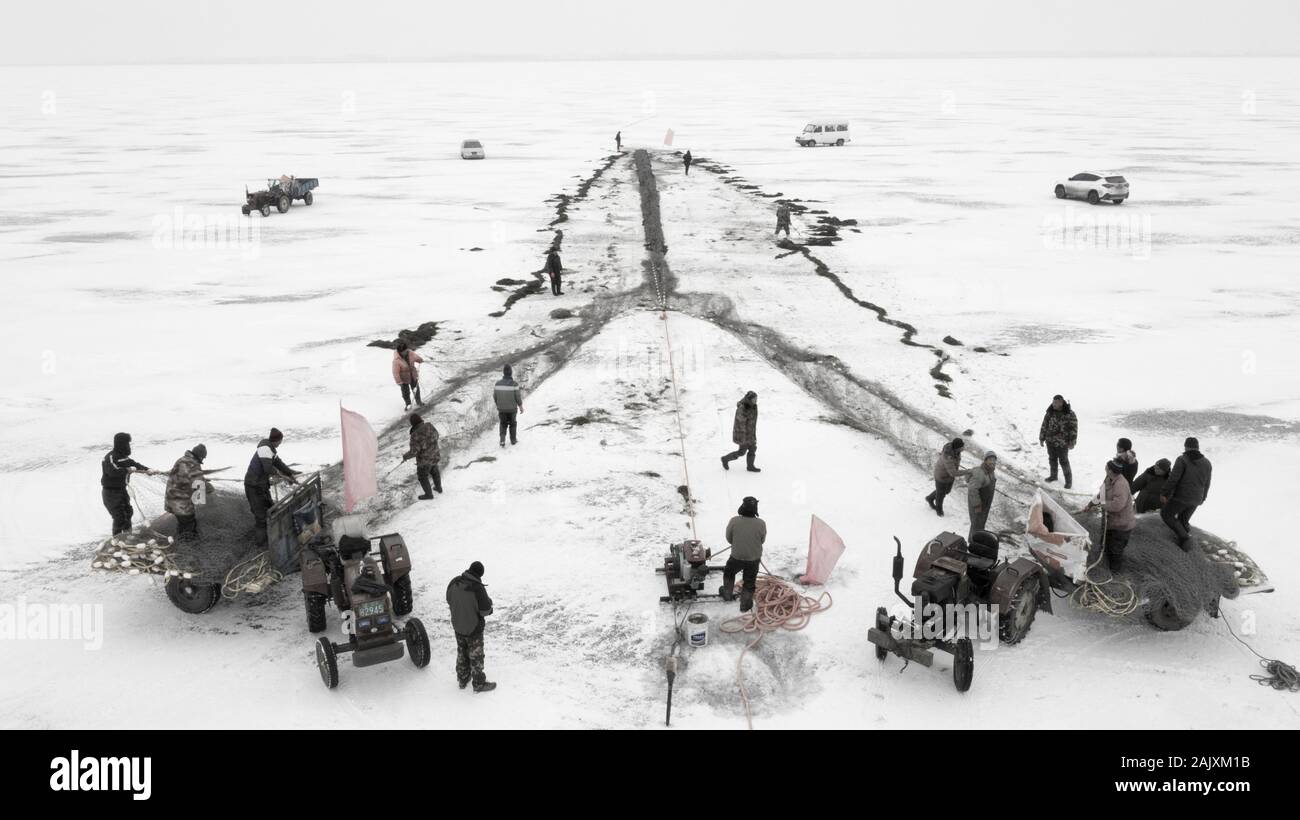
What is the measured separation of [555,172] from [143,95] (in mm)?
93680

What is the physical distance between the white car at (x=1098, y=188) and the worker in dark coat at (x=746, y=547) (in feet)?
94.1

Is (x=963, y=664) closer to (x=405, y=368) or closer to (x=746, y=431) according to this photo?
(x=746, y=431)

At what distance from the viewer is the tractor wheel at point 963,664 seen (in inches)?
299

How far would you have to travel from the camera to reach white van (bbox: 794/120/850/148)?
162 feet

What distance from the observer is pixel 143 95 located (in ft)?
356

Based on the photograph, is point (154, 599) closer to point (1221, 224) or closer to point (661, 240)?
point (661, 240)

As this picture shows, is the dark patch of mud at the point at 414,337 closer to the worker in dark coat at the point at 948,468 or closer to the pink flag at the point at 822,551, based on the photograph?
the pink flag at the point at 822,551

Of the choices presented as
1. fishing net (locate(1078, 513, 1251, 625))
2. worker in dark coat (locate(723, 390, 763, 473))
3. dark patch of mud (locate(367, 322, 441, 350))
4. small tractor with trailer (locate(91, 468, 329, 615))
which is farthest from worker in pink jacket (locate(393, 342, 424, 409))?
fishing net (locate(1078, 513, 1251, 625))

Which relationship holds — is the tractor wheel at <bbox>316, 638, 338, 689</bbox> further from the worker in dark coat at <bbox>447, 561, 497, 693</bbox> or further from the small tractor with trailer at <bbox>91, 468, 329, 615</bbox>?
the small tractor with trailer at <bbox>91, 468, 329, 615</bbox>

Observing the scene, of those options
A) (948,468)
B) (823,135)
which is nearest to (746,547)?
(948,468)

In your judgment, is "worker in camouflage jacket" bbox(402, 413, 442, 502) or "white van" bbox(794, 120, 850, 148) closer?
"worker in camouflage jacket" bbox(402, 413, 442, 502)

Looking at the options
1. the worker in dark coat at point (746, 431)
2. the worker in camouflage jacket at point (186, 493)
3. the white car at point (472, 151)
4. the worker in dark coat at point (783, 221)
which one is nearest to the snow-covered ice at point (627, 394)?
the worker in dark coat at point (746, 431)

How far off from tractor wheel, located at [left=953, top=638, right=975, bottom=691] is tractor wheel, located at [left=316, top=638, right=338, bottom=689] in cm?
553
